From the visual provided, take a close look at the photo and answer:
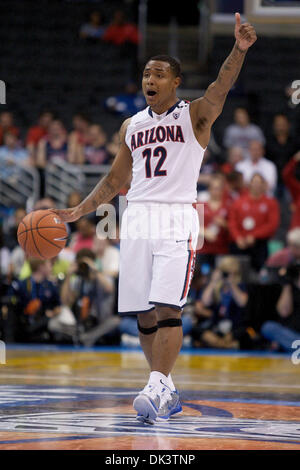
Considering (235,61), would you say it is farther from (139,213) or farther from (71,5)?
(71,5)

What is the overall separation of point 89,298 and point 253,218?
2.73 meters

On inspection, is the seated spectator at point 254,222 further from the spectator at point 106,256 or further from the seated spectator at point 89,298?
the seated spectator at point 89,298

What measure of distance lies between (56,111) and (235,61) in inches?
531

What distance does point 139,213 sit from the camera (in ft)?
18.8

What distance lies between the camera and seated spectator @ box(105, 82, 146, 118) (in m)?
16.3

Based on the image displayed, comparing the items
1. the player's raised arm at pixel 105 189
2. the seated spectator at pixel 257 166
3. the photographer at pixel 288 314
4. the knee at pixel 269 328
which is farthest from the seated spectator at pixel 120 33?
the player's raised arm at pixel 105 189

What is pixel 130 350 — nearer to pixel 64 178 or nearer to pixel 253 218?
pixel 253 218

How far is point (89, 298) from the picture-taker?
1207cm

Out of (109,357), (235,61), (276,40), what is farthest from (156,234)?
(276,40)

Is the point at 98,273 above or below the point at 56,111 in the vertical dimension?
below

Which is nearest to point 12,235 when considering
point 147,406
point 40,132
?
point 40,132

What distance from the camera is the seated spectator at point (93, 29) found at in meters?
19.6

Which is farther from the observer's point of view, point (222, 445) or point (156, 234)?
point (156, 234)
